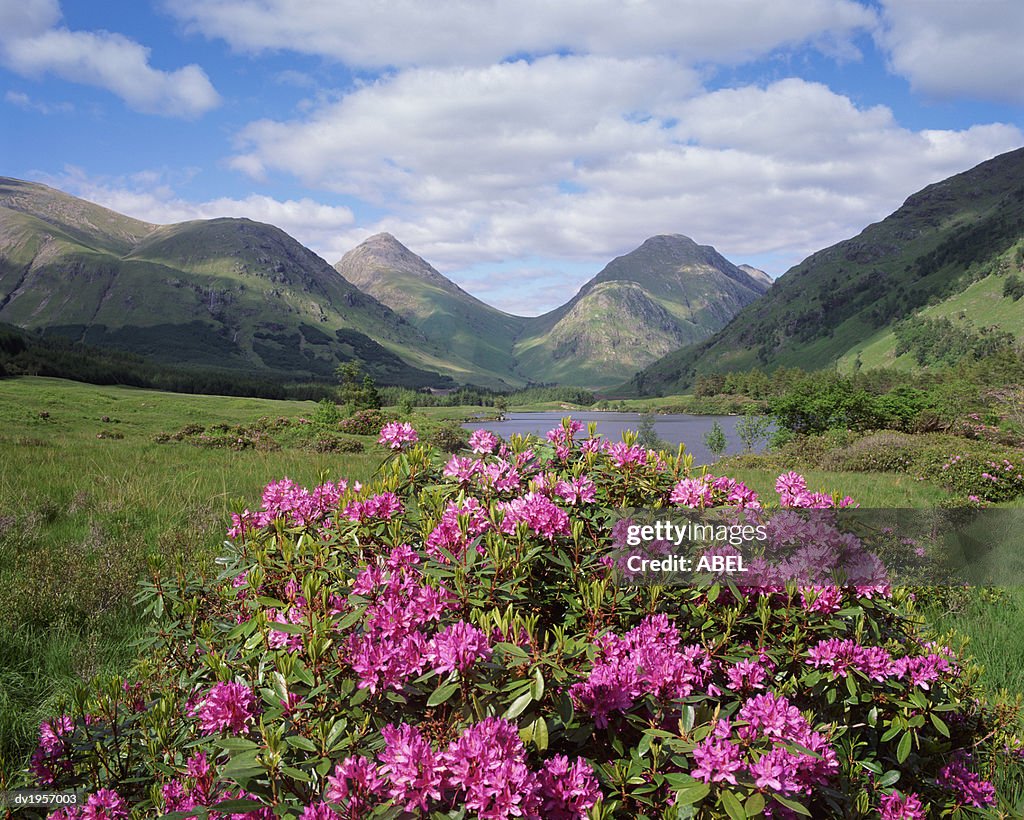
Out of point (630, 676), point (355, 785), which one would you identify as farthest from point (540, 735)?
point (355, 785)

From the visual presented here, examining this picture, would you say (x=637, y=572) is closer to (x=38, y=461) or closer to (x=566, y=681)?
(x=566, y=681)

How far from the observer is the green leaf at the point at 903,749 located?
2426 mm

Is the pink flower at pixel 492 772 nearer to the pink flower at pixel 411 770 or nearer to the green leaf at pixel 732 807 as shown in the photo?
the pink flower at pixel 411 770

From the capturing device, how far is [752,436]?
77312mm

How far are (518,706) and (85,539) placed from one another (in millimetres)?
7566

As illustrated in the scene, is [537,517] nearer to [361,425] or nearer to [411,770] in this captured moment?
[411,770]

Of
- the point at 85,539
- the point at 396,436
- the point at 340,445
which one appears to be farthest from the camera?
the point at 340,445

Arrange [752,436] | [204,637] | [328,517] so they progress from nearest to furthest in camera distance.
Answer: [204,637]
[328,517]
[752,436]

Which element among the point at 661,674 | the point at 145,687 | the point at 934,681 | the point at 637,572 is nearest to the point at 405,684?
the point at 661,674

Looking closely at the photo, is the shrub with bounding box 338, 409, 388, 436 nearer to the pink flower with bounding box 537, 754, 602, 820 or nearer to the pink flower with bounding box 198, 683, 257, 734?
the pink flower with bounding box 198, 683, 257, 734

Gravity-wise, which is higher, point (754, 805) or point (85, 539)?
point (754, 805)

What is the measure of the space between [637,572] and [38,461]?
13.8 meters

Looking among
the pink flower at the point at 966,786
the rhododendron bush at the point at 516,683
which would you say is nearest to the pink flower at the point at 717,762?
the rhododendron bush at the point at 516,683

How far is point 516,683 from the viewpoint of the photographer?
2.00m
